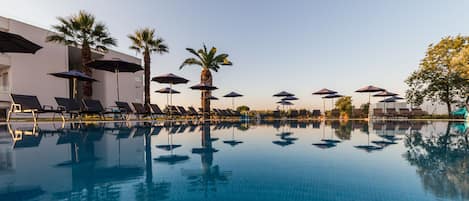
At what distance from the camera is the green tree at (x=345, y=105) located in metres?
19.0

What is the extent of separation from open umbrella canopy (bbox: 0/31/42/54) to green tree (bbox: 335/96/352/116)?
2030cm

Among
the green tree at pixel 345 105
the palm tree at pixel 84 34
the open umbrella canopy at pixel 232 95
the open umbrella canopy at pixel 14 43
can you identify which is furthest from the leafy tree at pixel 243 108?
the open umbrella canopy at pixel 14 43

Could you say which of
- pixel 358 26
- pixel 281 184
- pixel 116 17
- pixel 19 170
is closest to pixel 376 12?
pixel 358 26

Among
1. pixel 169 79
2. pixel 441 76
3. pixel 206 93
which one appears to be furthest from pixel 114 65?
pixel 441 76

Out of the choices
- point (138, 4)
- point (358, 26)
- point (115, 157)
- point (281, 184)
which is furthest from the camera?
point (138, 4)

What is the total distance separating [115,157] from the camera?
8.20 feet

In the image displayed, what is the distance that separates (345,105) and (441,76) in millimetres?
6665

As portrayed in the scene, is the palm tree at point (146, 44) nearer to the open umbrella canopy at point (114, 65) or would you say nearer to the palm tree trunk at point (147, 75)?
the palm tree trunk at point (147, 75)

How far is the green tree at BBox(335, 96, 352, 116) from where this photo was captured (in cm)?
1898

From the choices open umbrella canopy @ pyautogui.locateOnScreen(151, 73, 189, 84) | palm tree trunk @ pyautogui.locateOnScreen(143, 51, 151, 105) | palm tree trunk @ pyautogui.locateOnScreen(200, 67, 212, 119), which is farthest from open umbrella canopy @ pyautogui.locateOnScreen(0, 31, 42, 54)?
palm tree trunk @ pyautogui.locateOnScreen(200, 67, 212, 119)

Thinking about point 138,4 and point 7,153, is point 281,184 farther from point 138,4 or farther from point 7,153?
point 138,4

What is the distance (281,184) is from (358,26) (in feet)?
48.0

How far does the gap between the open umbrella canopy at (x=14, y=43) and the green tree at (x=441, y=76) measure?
72.1 ft

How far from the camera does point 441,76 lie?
51.3ft
